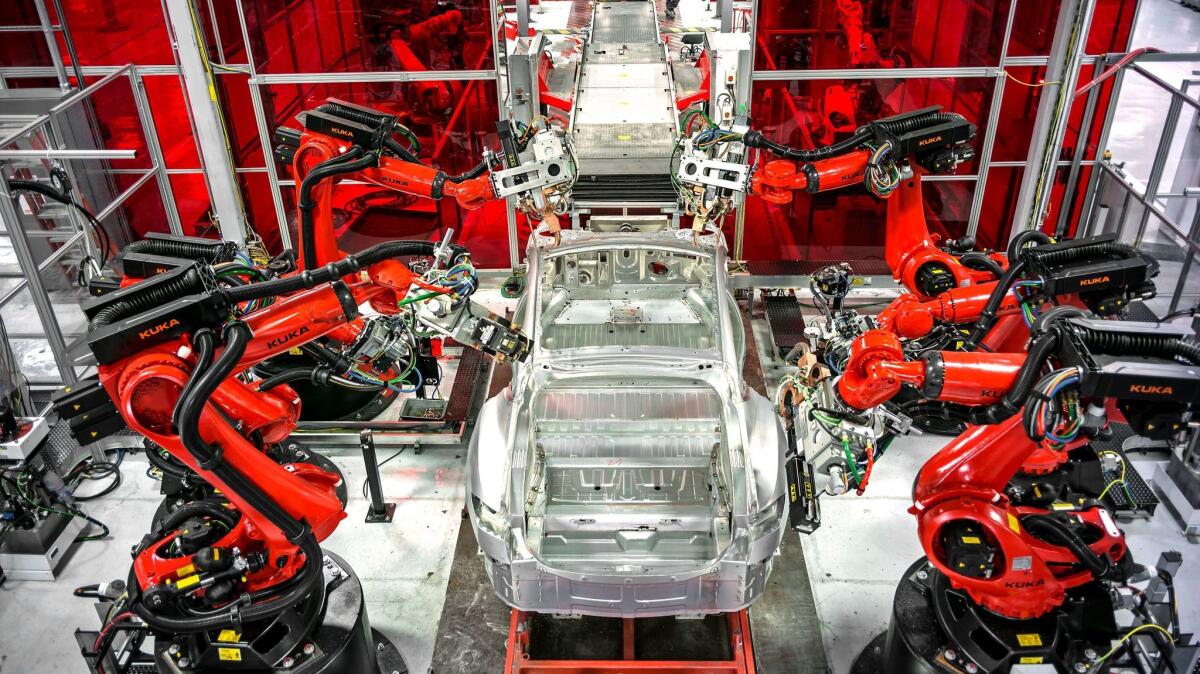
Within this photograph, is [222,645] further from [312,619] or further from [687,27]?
[687,27]

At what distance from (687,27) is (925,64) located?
245 cm

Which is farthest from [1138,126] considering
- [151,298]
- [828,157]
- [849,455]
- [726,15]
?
[151,298]

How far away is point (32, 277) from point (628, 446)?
3.94 metres

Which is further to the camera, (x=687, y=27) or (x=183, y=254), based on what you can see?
(x=687, y=27)

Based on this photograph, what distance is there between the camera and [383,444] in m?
6.67

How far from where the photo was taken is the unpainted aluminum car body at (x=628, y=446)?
4332mm

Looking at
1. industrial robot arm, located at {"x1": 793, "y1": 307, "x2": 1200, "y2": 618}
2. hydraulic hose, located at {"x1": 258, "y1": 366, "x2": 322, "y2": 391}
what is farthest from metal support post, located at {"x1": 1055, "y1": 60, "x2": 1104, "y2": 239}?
hydraulic hose, located at {"x1": 258, "y1": 366, "x2": 322, "y2": 391}

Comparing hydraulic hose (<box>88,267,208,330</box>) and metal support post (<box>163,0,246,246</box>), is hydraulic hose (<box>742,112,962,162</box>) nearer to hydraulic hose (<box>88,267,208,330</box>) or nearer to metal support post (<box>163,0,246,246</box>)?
hydraulic hose (<box>88,267,208,330</box>)

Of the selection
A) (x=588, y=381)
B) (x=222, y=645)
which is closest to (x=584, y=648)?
(x=588, y=381)

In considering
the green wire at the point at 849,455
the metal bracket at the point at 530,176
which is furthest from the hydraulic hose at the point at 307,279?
the green wire at the point at 849,455

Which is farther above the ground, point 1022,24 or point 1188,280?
point 1022,24

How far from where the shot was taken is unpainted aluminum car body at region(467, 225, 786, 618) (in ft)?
14.2

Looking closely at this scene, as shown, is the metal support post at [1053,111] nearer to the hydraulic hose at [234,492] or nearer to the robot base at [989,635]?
the robot base at [989,635]

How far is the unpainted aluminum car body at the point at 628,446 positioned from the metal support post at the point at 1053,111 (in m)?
3.53
